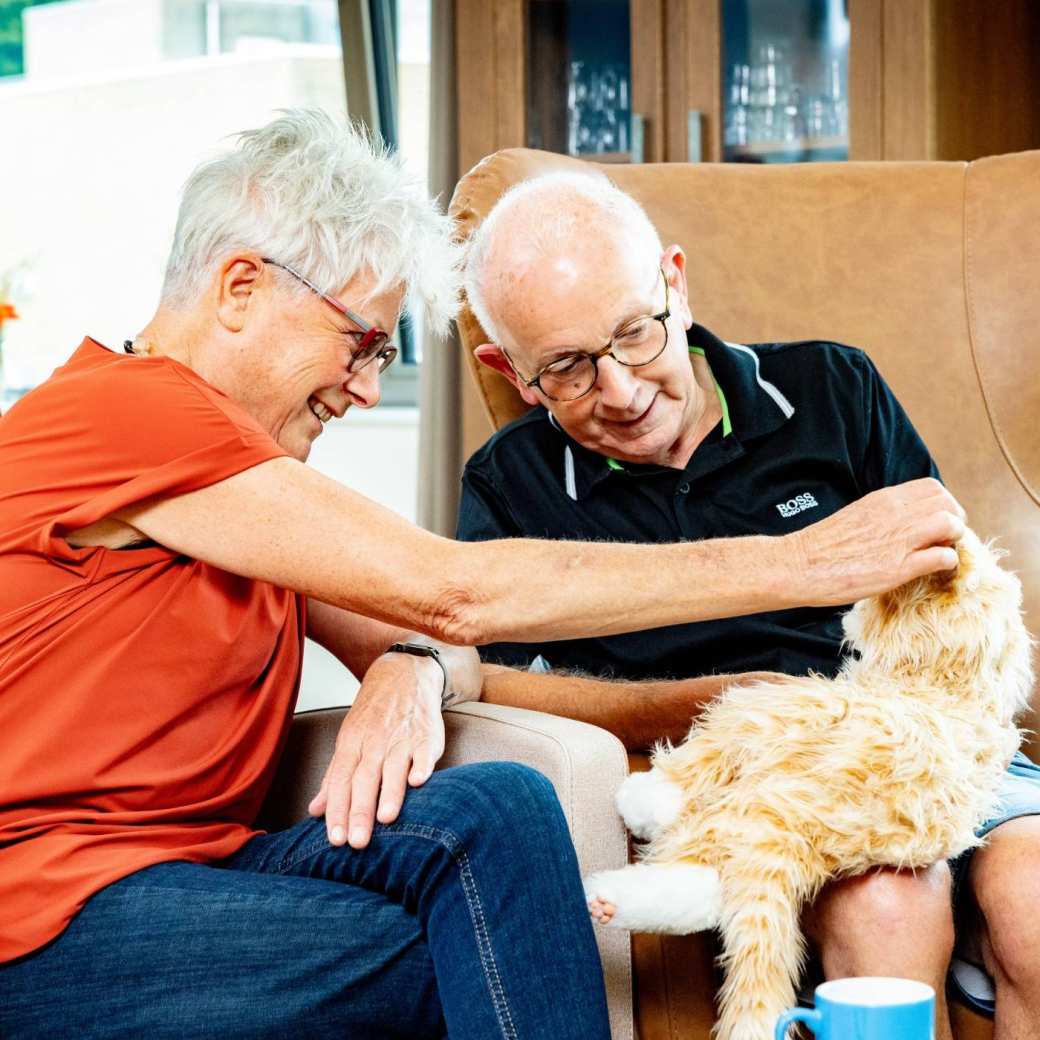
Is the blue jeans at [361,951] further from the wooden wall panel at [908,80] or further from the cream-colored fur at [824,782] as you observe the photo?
the wooden wall panel at [908,80]

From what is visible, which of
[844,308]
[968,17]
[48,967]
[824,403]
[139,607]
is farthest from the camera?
[968,17]

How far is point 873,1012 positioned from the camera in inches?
29.2

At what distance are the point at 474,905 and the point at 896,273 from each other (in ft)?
3.86

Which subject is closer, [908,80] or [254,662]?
[254,662]

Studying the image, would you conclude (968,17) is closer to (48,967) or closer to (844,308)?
(844,308)

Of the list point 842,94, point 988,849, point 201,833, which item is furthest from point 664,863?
point 842,94

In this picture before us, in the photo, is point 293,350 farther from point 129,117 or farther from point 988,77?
point 129,117

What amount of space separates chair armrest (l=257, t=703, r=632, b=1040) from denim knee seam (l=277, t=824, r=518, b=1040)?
0.47 feet

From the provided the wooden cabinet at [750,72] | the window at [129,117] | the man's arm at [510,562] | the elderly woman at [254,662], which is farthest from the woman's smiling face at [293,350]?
the window at [129,117]

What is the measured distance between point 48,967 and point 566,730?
1.54 feet

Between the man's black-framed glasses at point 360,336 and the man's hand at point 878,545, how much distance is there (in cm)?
44

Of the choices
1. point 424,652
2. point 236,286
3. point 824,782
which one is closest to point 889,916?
point 824,782

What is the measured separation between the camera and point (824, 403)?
1.64 meters

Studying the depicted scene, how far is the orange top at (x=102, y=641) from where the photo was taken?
108cm
